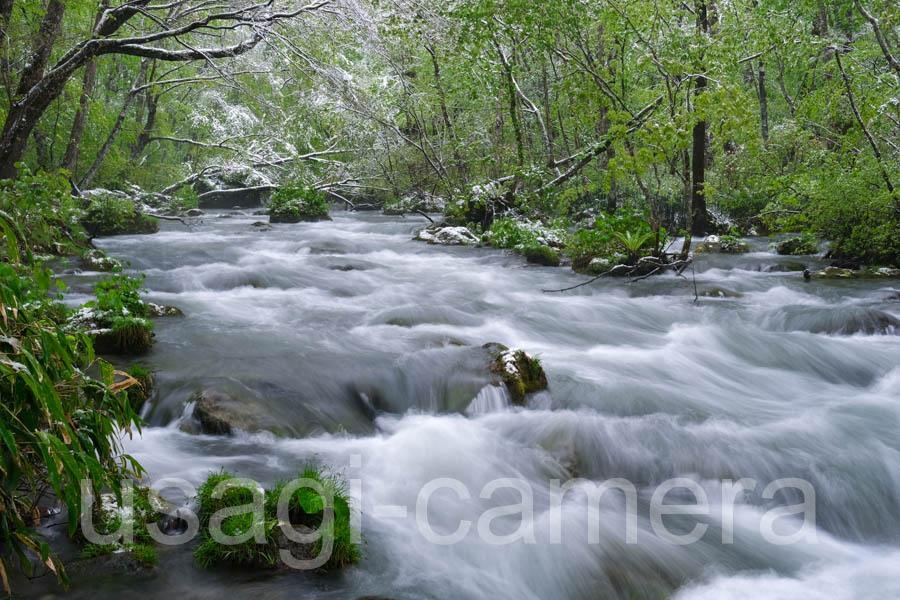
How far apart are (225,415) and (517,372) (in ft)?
8.51

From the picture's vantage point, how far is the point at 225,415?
187 inches

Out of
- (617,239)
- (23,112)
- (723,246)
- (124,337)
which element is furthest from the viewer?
(723,246)

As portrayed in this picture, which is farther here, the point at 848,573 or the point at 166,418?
the point at 166,418

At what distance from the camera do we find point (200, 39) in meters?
15.0

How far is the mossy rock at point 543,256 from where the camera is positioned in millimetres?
12711

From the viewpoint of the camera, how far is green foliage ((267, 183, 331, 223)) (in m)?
19.9

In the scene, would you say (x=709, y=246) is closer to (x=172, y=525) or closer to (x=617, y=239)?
(x=617, y=239)

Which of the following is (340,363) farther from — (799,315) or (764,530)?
(799,315)

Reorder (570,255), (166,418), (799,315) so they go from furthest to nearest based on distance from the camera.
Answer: (570,255)
(799,315)
(166,418)

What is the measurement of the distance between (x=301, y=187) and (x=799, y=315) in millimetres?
14763

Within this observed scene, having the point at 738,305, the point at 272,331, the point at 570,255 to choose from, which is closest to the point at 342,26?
the point at 272,331

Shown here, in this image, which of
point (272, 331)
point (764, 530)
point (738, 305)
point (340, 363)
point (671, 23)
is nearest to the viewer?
point (764, 530)

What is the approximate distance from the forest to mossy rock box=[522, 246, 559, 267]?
0.09m

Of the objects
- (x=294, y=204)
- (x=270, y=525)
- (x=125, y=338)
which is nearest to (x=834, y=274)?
(x=270, y=525)
